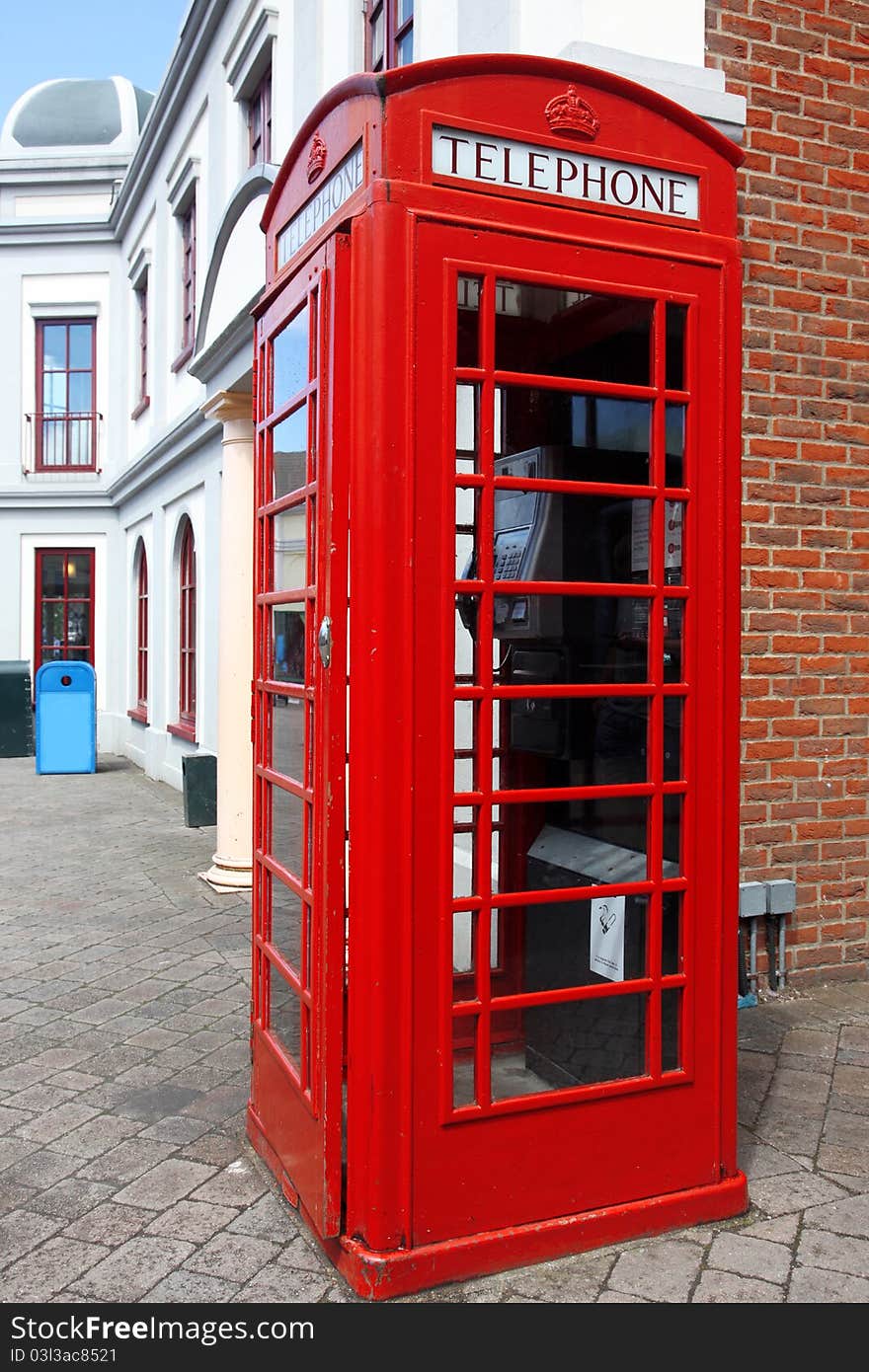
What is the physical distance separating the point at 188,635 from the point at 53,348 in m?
7.37

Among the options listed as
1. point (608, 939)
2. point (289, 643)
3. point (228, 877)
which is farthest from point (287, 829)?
point (228, 877)

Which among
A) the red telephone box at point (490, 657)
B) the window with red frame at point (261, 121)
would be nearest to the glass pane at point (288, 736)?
the red telephone box at point (490, 657)

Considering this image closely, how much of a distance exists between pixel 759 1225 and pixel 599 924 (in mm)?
874

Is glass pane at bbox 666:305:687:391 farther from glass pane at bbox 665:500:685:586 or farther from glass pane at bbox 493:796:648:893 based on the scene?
glass pane at bbox 493:796:648:893

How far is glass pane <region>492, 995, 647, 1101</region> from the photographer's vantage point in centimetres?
307

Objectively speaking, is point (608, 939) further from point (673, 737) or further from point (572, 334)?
point (572, 334)

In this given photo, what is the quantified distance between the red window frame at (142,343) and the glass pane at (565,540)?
12.5 meters

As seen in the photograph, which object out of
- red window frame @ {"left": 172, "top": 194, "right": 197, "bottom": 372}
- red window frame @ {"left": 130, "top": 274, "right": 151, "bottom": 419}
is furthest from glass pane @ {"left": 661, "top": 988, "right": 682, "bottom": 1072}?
red window frame @ {"left": 130, "top": 274, "right": 151, "bottom": 419}

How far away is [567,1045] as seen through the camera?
3383mm

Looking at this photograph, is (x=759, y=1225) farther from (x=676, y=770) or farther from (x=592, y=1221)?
(x=676, y=770)

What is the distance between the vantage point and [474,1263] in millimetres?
2809

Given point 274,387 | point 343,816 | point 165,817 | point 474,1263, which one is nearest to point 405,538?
point 343,816

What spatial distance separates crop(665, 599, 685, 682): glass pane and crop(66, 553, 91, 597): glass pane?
15.3 metres

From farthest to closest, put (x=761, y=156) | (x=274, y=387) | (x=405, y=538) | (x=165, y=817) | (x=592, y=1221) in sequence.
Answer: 1. (x=165, y=817)
2. (x=761, y=156)
3. (x=274, y=387)
4. (x=592, y=1221)
5. (x=405, y=538)
